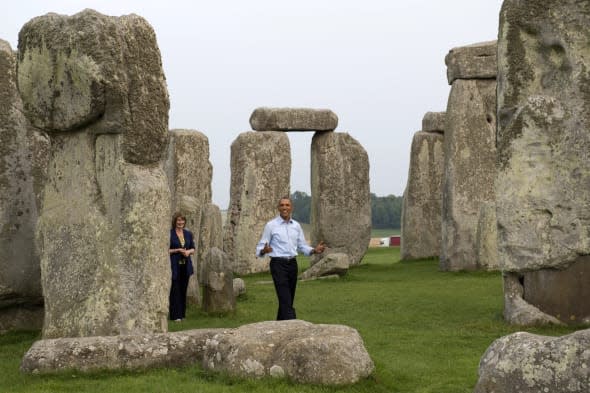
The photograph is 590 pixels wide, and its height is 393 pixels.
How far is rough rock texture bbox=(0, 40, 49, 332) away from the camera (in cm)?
1084

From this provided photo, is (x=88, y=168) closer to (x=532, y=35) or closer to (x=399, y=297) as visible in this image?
(x=532, y=35)

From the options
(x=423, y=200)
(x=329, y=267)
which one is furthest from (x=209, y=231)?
(x=423, y=200)

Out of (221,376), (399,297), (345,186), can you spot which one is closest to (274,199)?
(345,186)

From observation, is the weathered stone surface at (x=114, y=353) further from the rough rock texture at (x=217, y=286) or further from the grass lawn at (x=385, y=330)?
the rough rock texture at (x=217, y=286)

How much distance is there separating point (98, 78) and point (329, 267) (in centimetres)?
1031

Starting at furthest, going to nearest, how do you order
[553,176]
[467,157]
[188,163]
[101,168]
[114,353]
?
[467,157], [188,163], [553,176], [101,168], [114,353]

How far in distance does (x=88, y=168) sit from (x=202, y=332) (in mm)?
1979

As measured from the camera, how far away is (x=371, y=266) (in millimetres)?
22156

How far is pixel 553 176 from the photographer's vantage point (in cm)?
1139

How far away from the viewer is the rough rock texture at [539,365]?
→ 5.15 m

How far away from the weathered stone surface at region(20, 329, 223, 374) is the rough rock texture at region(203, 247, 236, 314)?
15.3 feet

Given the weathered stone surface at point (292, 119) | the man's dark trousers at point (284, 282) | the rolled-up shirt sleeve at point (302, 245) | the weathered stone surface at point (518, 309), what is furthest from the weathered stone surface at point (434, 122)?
the man's dark trousers at point (284, 282)

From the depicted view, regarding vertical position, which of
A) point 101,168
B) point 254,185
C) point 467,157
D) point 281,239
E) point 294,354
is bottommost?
point 294,354

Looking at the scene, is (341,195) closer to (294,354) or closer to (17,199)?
(17,199)
